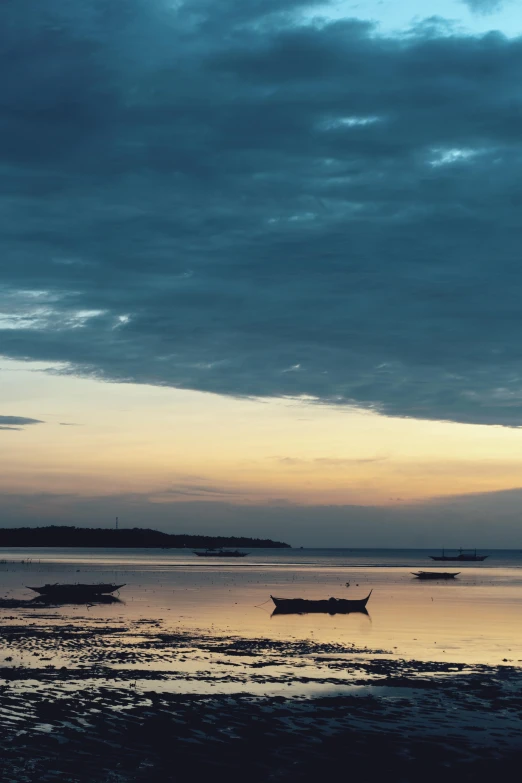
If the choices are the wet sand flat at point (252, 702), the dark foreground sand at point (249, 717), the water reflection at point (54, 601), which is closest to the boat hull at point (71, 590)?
the water reflection at point (54, 601)

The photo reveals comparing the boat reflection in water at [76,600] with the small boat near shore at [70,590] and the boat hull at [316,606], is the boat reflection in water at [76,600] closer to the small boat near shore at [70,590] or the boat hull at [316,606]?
the small boat near shore at [70,590]

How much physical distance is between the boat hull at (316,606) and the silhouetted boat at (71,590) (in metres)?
20.4

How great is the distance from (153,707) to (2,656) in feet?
47.1

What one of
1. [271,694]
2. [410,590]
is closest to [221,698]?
[271,694]

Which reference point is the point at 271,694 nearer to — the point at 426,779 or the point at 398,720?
the point at 398,720

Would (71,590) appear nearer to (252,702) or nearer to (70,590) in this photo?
(70,590)

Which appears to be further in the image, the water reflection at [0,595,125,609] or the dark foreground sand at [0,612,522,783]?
the water reflection at [0,595,125,609]

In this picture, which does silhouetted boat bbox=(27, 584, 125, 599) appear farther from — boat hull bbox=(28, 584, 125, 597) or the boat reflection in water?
the boat reflection in water

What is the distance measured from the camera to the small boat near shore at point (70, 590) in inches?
3300

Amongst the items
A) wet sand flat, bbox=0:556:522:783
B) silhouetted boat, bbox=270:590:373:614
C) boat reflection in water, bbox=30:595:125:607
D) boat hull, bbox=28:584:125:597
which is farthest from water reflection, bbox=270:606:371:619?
boat hull, bbox=28:584:125:597

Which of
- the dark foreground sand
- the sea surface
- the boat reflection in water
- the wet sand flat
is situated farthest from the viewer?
the boat reflection in water

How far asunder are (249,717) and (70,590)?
6070 cm

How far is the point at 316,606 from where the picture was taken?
76.5 metres

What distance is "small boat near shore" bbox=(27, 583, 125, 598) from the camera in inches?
3300
